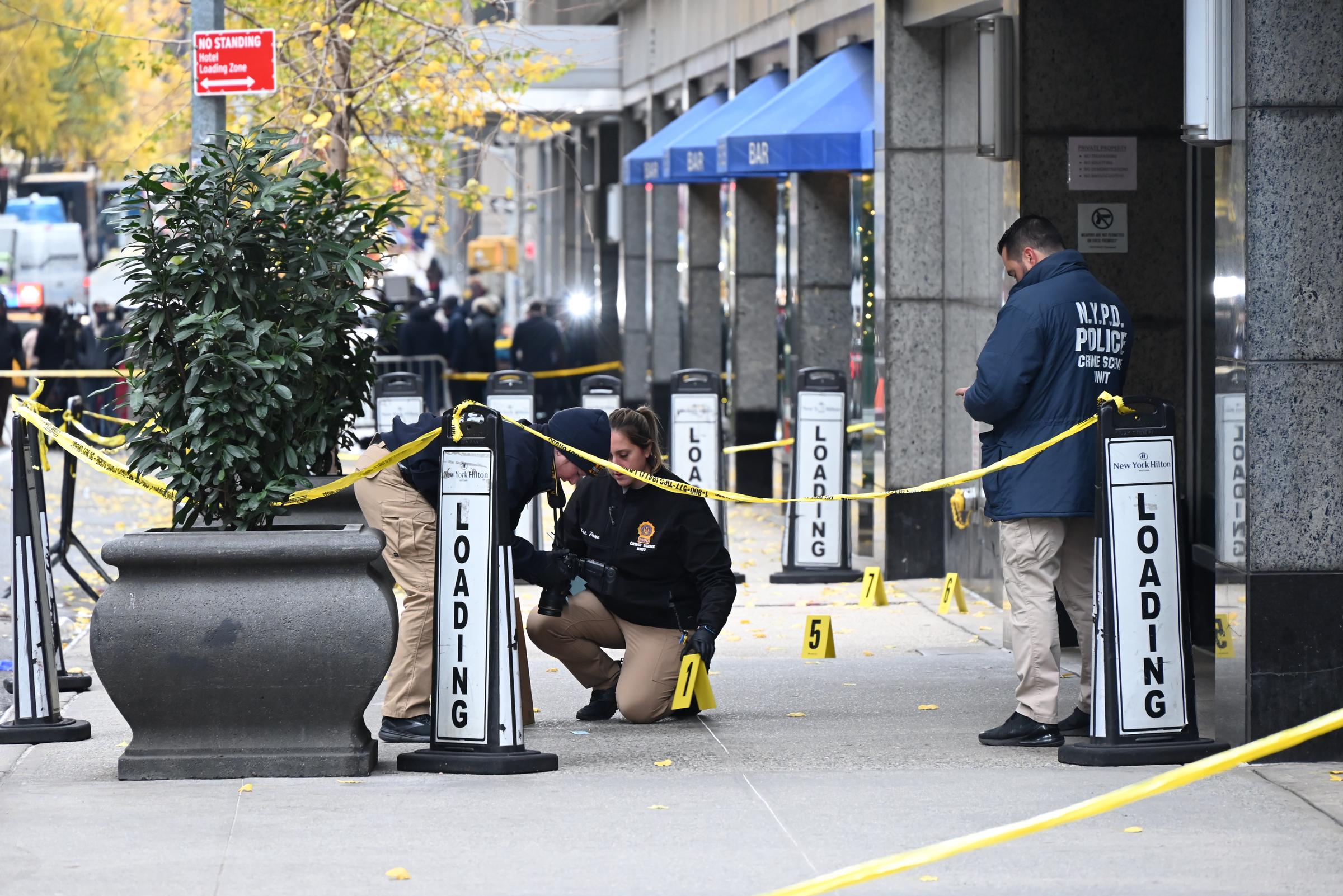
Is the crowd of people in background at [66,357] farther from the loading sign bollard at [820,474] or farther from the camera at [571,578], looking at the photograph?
the camera at [571,578]

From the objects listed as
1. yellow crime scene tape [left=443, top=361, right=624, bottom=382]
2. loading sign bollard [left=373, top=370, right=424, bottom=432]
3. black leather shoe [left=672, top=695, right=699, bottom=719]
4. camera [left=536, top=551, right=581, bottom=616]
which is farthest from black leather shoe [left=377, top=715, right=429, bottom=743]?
yellow crime scene tape [left=443, top=361, right=624, bottom=382]

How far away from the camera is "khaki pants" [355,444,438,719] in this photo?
25.1 feet

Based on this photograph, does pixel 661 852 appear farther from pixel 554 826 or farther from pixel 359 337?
pixel 359 337

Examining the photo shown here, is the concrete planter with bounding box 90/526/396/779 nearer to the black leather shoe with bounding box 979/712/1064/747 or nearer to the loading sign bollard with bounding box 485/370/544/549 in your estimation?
the black leather shoe with bounding box 979/712/1064/747

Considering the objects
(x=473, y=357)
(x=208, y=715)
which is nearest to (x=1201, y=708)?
(x=208, y=715)

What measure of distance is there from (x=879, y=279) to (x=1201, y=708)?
18.0 feet

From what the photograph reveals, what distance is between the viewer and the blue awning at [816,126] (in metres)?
13.6

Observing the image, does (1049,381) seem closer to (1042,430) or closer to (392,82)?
(1042,430)

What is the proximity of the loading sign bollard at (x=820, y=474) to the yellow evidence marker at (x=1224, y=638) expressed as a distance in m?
5.54

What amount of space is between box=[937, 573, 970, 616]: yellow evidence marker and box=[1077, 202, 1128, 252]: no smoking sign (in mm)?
2156

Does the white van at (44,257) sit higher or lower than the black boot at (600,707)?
higher

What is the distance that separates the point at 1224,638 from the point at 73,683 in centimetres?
508

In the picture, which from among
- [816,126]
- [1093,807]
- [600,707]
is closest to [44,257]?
[816,126]

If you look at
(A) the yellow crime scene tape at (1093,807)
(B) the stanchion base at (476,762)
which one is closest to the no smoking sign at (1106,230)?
(B) the stanchion base at (476,762)
